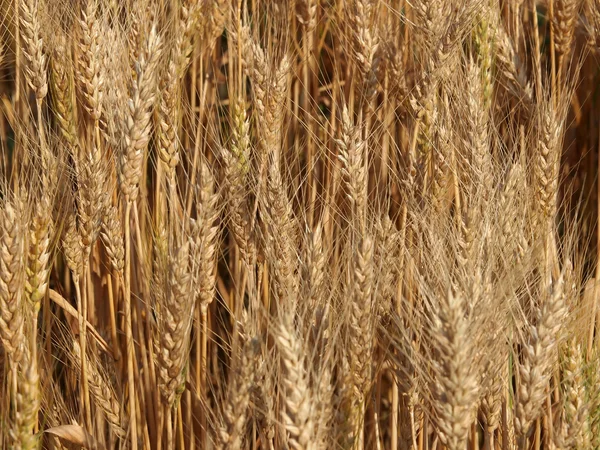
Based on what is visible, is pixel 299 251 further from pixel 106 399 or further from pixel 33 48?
pixel 33 48

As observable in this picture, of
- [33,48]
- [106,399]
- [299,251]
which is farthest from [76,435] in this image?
[33,48]

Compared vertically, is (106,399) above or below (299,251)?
below

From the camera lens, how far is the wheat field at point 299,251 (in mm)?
1671

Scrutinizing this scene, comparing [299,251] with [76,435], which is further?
[299,251]

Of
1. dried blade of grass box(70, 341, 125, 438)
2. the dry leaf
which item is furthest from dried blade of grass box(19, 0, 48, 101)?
the dry leaf

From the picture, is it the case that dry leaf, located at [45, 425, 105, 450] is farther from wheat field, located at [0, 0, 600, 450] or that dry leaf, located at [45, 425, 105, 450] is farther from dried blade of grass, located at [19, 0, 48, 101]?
dried blade of grass, located at [19, 0, 48, 101]

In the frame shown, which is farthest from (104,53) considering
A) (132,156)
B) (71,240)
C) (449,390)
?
(449,390)

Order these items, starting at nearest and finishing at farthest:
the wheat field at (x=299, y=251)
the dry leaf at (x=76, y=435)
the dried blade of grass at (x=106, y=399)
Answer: the wheat field at (x=299, y=251)
the dry leaf at (x=76, y=435)
the dried blade of grass at (x=106, y=399)

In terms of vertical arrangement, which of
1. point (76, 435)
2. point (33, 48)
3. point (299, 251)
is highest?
point (33, 48)

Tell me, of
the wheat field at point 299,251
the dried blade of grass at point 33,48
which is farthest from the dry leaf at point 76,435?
the dried blade of grass at point 33,48

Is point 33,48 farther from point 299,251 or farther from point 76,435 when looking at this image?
point 76,435

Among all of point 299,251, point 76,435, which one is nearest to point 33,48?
point 299,251

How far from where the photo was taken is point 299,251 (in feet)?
6.66

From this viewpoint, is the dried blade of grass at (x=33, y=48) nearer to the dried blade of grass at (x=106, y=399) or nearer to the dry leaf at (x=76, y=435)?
the dried blade of grass at (x=106, y=399)
